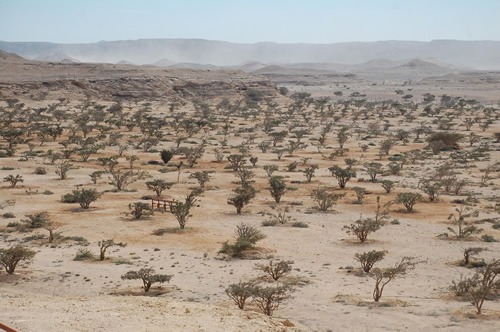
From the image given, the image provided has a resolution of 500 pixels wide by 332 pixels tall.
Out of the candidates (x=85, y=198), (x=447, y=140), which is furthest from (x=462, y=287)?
(x=447, y=140)

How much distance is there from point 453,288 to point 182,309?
838 centimetres

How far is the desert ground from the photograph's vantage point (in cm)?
1527

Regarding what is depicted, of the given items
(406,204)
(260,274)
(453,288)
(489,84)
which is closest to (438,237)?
(406,204)

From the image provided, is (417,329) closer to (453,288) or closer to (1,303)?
(453,288)

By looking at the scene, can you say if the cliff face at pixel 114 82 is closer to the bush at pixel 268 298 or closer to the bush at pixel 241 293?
the bush at pixel 241 293

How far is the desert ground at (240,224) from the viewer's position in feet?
50.1

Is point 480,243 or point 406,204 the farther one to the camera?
point 406,204

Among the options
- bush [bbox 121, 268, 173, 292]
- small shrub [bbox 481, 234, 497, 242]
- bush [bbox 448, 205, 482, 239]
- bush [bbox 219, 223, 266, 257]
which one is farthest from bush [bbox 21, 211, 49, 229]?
small shrub [bbox 481, 234, 497, 242]

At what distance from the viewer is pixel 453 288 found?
56.3 ft

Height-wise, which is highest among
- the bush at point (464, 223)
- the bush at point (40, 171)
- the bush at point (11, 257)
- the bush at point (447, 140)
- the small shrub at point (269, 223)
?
the bush at point (447, 140)

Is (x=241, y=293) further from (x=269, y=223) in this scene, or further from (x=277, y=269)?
(x=269, y=223)

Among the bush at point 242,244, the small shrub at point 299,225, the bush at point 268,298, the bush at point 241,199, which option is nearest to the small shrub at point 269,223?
the small shrub at point 299,225

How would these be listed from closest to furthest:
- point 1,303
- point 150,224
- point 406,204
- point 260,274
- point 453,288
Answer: point 1,303 → point 453,288 → point 260,274 → point 150,224 → point 406,204

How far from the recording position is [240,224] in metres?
26.6
